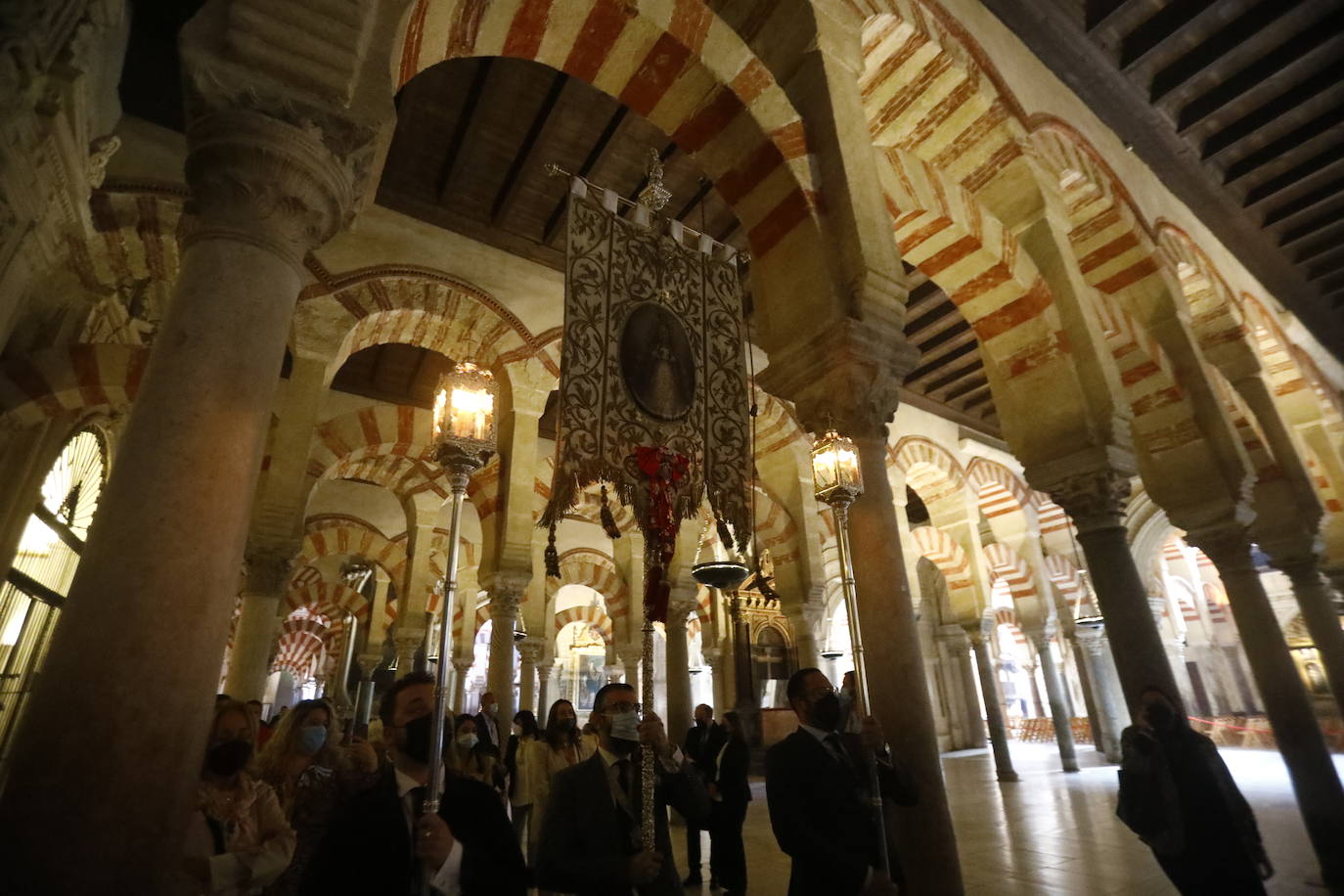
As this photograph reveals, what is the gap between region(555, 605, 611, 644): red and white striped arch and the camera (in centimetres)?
1697

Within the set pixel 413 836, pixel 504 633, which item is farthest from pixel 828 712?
pixel 504 633

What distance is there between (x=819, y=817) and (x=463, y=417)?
1.89 metres

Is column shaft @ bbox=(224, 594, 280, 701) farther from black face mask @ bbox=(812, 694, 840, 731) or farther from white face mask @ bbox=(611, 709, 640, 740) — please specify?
black face mask @ bbox=(812, 694, 840, 731)

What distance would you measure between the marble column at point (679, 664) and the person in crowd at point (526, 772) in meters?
2.19

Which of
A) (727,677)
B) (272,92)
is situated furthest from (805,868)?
(727,677)

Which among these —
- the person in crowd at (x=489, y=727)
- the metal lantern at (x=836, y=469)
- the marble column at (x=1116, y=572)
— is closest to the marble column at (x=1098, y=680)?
the marble column at (x=1116, y=572)

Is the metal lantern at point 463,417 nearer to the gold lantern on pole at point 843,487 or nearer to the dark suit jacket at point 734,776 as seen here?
the gold lantern on pole at point 843,487

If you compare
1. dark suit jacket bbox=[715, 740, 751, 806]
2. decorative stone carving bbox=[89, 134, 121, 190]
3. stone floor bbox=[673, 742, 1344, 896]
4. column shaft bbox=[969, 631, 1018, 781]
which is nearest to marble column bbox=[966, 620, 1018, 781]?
column shaft bbox=[969, 631, 1018, 781]

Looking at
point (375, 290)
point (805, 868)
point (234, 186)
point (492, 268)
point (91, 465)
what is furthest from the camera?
point (492, 268)

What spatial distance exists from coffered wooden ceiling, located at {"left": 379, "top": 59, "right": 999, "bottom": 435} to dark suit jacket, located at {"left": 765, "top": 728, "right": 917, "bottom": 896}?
3.94 m

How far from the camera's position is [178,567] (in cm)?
143

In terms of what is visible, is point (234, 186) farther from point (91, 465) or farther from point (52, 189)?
point (91, 465)

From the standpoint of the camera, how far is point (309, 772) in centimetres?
204

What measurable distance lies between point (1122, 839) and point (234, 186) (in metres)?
5.77
